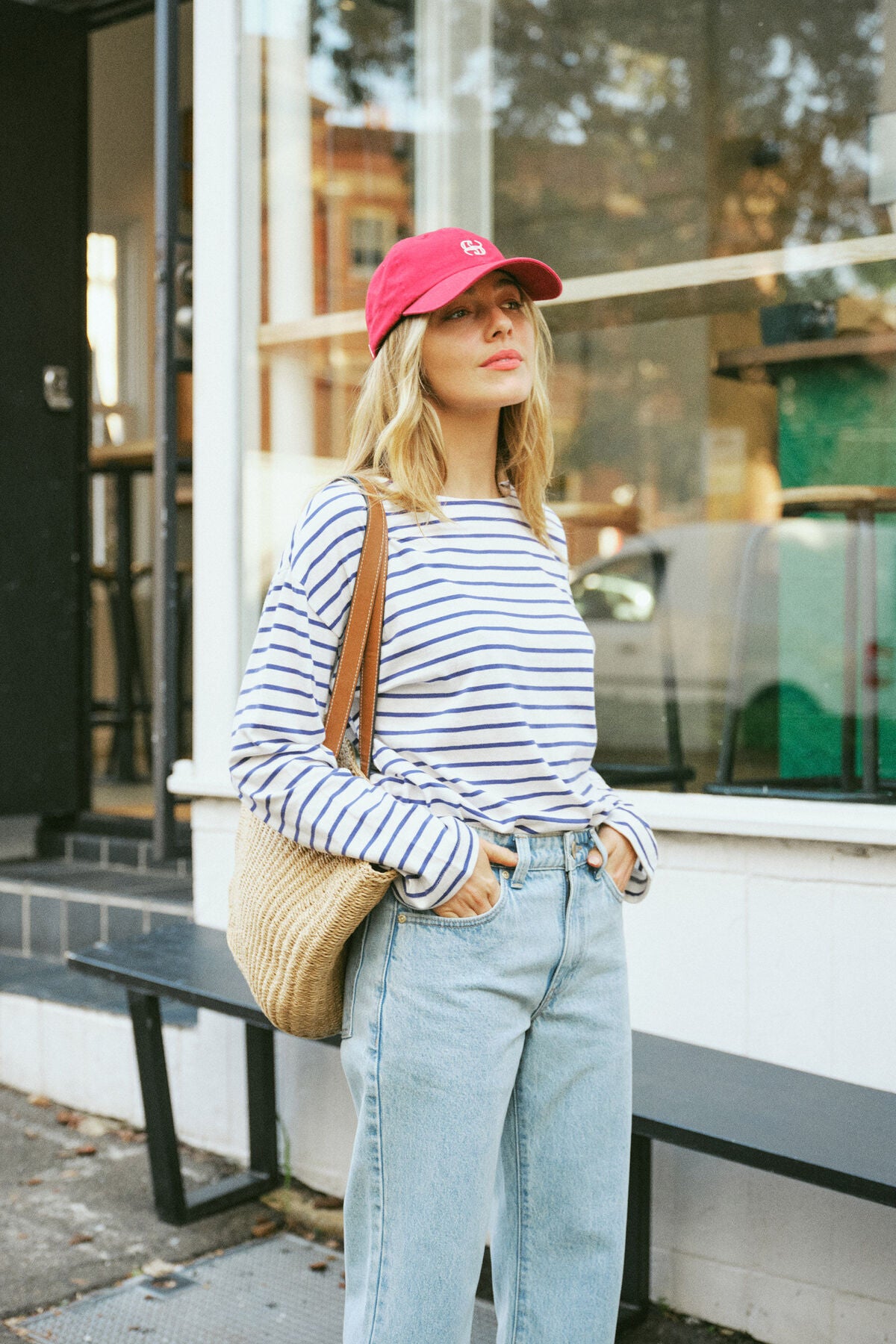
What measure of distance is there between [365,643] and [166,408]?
81.7 inches

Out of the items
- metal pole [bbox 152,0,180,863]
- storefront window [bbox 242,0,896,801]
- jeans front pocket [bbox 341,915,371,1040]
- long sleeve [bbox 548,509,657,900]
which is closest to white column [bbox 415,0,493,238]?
storefront window [bbox 242,0,896,801]

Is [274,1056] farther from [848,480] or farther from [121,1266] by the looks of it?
[848,480]

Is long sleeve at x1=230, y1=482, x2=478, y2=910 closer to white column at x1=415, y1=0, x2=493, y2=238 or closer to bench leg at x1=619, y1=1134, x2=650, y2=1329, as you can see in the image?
bench leg at x1=619, y1=1134, x2=650, y2=1329

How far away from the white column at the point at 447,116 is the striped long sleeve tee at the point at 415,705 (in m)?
2.53

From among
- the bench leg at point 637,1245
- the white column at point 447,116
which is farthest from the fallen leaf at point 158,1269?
the white column at point 447,116

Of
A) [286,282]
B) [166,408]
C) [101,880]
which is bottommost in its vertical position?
[101,880]

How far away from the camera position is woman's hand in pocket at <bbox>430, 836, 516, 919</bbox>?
4.96 ft

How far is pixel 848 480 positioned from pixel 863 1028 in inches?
60.0

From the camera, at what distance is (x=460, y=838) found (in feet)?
4.90

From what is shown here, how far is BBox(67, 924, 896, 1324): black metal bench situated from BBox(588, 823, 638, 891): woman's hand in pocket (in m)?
0.57

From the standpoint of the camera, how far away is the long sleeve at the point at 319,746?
149cm

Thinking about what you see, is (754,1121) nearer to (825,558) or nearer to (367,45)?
(825,558)

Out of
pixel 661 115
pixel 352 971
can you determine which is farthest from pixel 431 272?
pixel 661 115

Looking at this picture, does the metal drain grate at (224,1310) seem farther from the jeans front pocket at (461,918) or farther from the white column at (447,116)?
the white column at (447,116)
